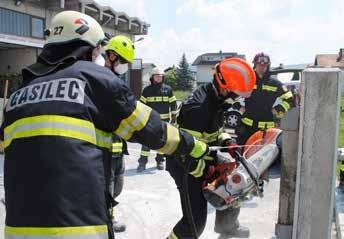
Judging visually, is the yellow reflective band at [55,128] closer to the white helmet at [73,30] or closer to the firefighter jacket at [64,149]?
the firefighter jacket at [64,149]

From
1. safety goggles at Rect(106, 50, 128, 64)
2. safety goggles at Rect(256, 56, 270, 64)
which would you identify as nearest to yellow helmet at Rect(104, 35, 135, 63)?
safety goggles at Rect(106, 50, 128, 64)

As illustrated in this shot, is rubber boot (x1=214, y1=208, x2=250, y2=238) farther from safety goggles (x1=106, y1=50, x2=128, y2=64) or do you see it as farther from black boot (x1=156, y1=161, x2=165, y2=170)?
black boot (x1=156, y1=161, x2=165, y2=170)

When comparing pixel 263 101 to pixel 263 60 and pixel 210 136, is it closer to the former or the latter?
pixel 263 60

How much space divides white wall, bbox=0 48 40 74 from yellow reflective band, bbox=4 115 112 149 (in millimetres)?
16593

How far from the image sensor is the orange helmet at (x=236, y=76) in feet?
10.0

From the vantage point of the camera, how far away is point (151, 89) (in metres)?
7.07

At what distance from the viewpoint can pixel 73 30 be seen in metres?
1.94

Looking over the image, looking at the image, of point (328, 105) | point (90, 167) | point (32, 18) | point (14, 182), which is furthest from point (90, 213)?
point (32, 18)

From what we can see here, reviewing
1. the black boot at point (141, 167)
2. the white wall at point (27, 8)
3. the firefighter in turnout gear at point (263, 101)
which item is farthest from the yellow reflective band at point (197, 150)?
the white wall at point (27, 8)

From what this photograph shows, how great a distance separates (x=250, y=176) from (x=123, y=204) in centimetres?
262

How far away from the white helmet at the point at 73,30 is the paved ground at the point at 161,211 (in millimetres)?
1810

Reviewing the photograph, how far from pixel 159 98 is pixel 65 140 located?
17.7ft

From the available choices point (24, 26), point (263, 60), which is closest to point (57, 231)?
point (263, 60)

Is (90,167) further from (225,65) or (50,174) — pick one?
(225,65)
